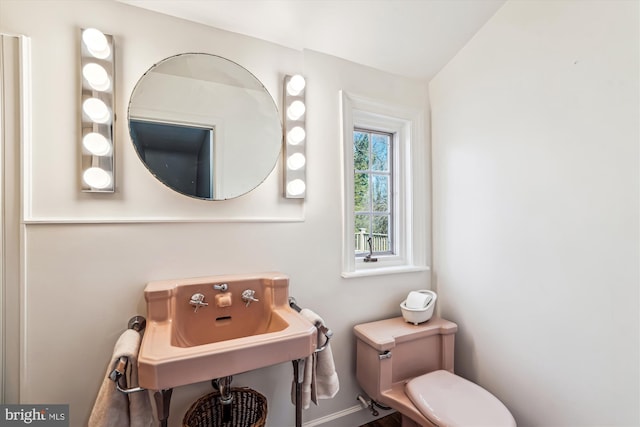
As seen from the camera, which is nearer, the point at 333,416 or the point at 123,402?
the point at 123,402

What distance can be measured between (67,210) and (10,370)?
600mm

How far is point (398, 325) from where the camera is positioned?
1509mm

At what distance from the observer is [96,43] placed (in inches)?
41.0

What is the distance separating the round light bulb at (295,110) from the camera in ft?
4.56

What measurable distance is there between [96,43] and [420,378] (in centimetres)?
203

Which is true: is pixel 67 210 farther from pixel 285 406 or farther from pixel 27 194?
pixel 285 406

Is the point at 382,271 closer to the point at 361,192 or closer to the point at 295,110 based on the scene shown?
the point at 361,192

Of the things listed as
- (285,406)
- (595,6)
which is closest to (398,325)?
(285,406)

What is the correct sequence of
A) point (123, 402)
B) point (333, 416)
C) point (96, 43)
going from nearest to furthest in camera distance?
Answer: point (123, 402) < point (96, 43) < point (333, 416)

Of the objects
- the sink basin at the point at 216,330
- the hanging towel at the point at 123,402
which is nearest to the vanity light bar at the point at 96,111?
the sink basin at the point at 216,330

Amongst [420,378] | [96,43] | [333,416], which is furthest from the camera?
[333,416]

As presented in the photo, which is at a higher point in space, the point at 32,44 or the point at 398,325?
the point at 32,44

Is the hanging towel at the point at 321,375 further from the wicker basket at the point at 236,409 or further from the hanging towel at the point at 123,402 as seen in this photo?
the hanging towel at the point at 123,402

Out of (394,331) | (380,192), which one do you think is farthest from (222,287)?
(380,192)
